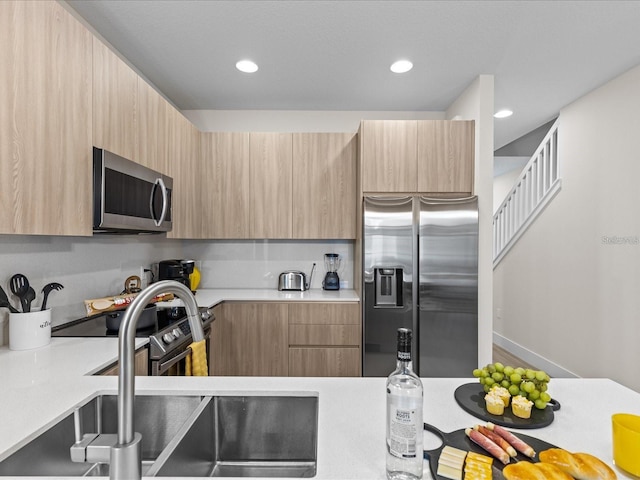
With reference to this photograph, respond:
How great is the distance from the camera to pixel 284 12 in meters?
2.12

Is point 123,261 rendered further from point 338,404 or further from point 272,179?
point 338,404

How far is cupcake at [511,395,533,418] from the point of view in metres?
0.96

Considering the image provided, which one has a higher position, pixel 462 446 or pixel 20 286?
pixel 20 286

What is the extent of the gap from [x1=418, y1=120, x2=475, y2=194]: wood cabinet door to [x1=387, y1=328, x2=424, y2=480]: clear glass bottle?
8.27ft

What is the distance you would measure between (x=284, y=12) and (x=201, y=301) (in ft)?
6.78

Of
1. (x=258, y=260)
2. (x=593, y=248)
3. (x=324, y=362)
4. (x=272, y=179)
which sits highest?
(x=272, y=179)

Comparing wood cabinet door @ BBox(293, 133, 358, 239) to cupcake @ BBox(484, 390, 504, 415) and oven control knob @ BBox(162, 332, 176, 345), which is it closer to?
oven control knob @ BBox(162, 332, 176, 345)

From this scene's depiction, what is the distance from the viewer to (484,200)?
2939 millimetres

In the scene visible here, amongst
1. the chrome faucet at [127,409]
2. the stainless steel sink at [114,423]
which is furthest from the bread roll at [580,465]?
the stainless steel sink at [114,423]

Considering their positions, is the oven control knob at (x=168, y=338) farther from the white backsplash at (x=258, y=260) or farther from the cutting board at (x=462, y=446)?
the white backsplash at (x=258, y=260)

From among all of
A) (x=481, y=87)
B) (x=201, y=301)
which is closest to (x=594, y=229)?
(x=481, y=87)

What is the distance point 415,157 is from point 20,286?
2.71 meters

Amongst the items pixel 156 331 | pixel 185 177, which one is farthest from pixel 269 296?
pixel 156 331

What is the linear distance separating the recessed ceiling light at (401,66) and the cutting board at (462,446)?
2.53m
